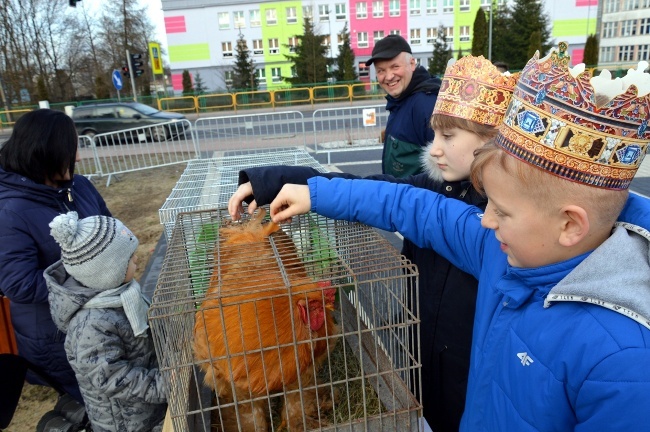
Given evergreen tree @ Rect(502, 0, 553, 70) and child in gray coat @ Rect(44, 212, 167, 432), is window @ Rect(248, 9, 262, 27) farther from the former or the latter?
child in gray coat @ Rect(44, 212, 167, 432)

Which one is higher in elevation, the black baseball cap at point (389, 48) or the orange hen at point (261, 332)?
the black baseball cap at point (389, 48)

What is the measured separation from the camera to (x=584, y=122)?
0.98 metres

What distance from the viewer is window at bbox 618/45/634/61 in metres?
43.6

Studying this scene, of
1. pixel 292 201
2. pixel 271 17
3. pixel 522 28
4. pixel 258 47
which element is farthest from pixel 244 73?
pixel 292 201

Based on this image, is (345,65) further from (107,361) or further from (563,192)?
(563,192)

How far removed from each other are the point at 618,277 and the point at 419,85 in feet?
9.36

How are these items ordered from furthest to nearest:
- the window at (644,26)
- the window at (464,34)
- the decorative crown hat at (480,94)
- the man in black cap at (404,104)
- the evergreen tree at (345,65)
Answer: the window at (464,34) < the window at (644,26) < the evergreen tree at (345,65) < the man in black cap at (404,104) < the decorative crown hat at (480,94)

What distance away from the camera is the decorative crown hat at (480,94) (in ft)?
5.55

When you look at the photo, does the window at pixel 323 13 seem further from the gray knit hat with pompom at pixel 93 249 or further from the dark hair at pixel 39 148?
the gray knit hat with pompom at pixel 93 249

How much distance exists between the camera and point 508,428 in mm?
1185

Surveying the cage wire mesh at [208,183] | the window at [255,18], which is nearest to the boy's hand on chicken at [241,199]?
the cage wire mesh at [208,183]

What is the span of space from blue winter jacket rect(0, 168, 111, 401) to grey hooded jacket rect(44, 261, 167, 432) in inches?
13.0

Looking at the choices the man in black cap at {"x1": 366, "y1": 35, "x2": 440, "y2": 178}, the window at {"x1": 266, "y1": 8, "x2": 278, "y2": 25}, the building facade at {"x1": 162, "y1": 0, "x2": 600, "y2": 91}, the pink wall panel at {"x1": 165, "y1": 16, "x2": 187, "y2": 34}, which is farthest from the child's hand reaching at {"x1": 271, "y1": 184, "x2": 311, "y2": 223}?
the pink wall panel at {"x1": 165, "y1": 16, "x2": 187, "y2": 34}

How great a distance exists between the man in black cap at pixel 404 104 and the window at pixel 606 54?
175ft
